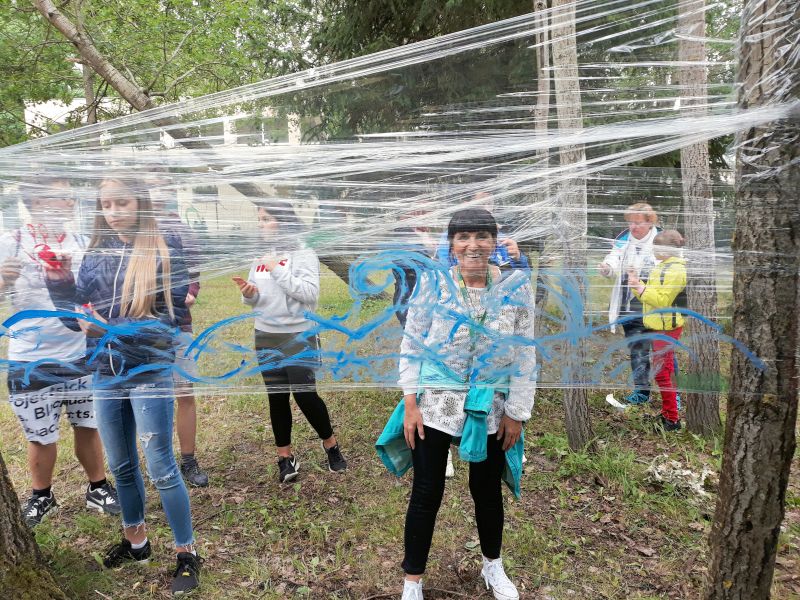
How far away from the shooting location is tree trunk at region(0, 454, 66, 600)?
187cm

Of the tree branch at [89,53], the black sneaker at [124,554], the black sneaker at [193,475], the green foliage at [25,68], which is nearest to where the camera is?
the black sneaker at [124,554]

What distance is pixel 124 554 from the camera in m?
2.38

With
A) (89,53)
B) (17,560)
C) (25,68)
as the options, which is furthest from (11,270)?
(25,68)

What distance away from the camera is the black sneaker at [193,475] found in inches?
121

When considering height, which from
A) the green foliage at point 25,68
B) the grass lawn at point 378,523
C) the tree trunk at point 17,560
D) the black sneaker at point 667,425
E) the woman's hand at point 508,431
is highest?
the green foliage at point 25,68

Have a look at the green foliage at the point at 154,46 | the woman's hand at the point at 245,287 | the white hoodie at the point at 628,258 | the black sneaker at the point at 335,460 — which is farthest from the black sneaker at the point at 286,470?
the green foliage at the point at 154,46

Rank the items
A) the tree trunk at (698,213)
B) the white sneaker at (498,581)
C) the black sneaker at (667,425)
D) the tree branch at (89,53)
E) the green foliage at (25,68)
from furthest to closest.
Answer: the green foliage at (25,68) < the tree branch at (89,53) < the black sneaker at (667,425) < the white sneaker at (498,581) < the tree trunk at (698,213)

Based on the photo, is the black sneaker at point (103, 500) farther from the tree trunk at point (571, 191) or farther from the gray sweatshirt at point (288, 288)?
the tree trunk at point (571, 191)

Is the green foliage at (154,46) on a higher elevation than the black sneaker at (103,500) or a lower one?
higher

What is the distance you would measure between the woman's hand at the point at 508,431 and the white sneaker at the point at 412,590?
0.61 meters

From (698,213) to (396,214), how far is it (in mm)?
988

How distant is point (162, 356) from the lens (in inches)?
78.0

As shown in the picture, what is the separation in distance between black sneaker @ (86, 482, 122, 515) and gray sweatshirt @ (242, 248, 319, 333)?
1565mm

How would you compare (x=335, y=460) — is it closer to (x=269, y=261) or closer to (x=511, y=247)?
(x=269, y=261)
